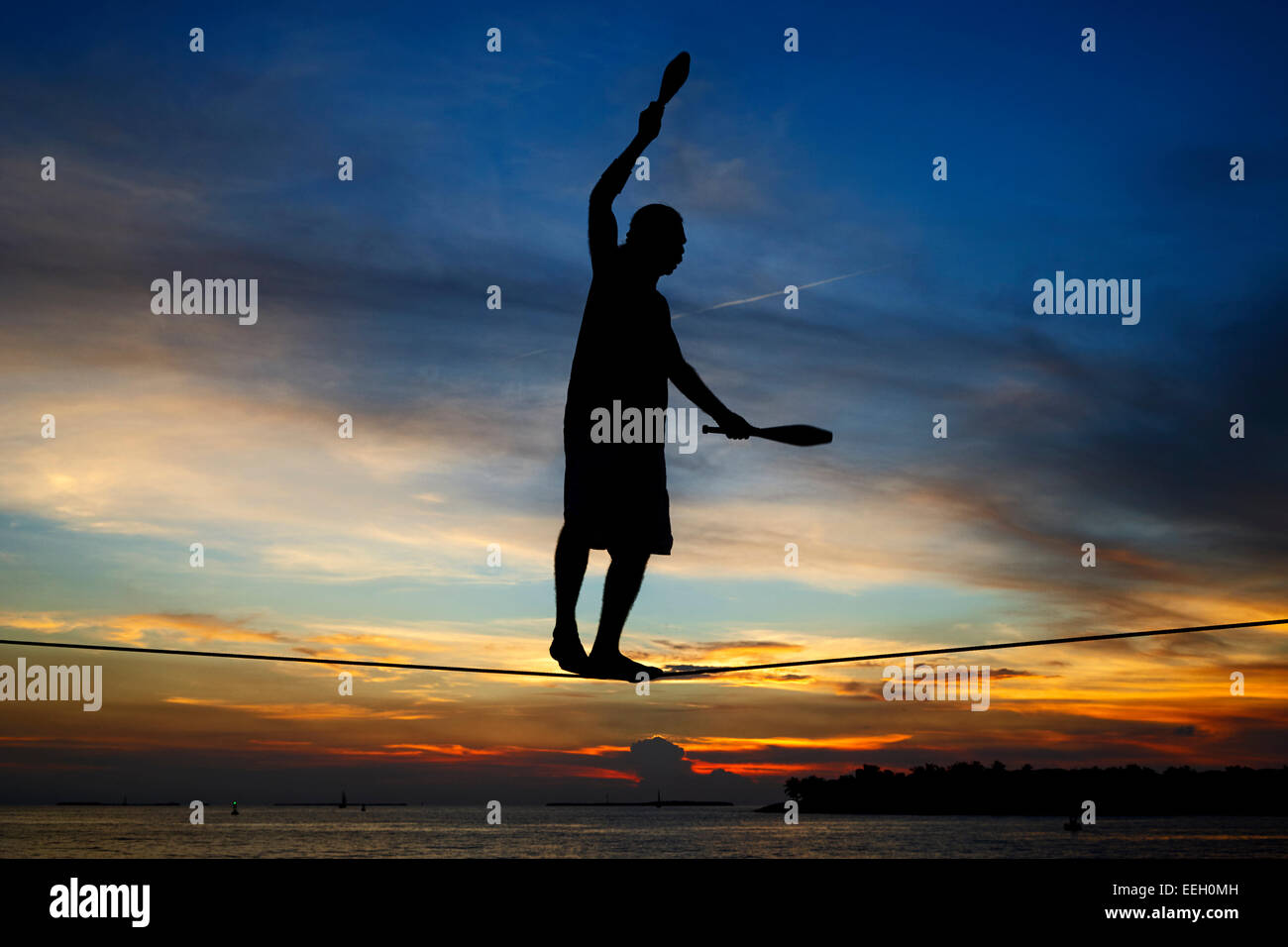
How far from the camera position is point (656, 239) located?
5.75 meters

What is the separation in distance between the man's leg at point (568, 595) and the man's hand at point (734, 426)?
98 cm

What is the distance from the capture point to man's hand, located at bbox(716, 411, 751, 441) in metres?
5.79

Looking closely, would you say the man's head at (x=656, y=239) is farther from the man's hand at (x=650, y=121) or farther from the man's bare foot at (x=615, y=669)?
the man's bare foot at (x=615, y=669)

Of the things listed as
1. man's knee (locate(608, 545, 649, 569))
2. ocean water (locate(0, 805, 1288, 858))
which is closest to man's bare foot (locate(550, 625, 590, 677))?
man's knee (locate(608, 545, 649, 569))

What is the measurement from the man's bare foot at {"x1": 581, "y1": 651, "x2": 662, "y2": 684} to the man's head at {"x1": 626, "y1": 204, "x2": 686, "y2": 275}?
210 centimetres

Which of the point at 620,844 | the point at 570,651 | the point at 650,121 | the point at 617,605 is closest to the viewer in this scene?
the point at 650,121

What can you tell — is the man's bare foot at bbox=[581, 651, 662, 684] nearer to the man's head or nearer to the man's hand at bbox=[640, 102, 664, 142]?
the man's head

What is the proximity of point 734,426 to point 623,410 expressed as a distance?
61cm

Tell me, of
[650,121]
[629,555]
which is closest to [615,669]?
[629,555]

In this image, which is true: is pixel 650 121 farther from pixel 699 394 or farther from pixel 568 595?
pixel 568 595

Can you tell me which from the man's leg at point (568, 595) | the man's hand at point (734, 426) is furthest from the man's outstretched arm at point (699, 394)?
the man's leg at point (568, 595)

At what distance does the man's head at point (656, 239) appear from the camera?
18.8ft
